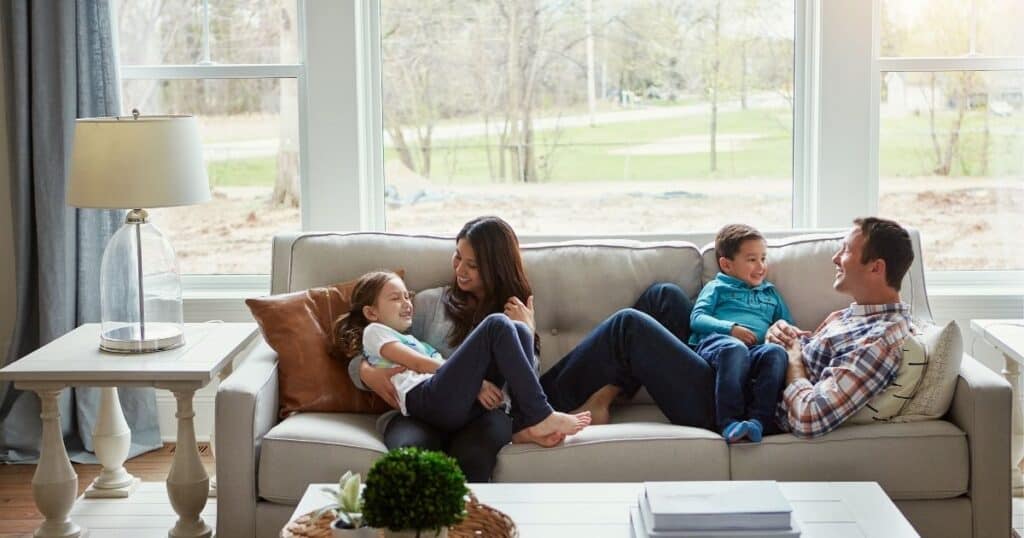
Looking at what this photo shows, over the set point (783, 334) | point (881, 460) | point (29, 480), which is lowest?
point (29, 480)

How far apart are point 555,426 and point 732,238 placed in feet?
2.83

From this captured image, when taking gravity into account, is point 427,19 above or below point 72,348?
above

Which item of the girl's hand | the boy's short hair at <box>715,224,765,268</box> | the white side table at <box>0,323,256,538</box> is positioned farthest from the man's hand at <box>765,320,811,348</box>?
the white side table at <box>0,323,256,538</box>

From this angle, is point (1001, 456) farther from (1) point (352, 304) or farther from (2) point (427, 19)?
(2) point (427, 19)

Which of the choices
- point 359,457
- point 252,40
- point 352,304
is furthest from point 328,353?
point 252,40

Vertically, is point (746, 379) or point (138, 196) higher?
point (138, 196)

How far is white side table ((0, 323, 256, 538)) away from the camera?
3.46 meters

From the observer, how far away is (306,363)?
3.58 meters

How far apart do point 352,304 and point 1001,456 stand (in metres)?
1.81

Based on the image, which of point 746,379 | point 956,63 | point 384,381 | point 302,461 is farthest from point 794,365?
point 956,63

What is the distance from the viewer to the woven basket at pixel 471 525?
2.47m

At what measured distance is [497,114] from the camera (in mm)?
4664

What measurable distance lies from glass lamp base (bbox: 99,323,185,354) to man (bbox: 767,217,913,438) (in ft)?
5.80

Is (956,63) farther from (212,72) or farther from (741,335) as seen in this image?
(212,72)
